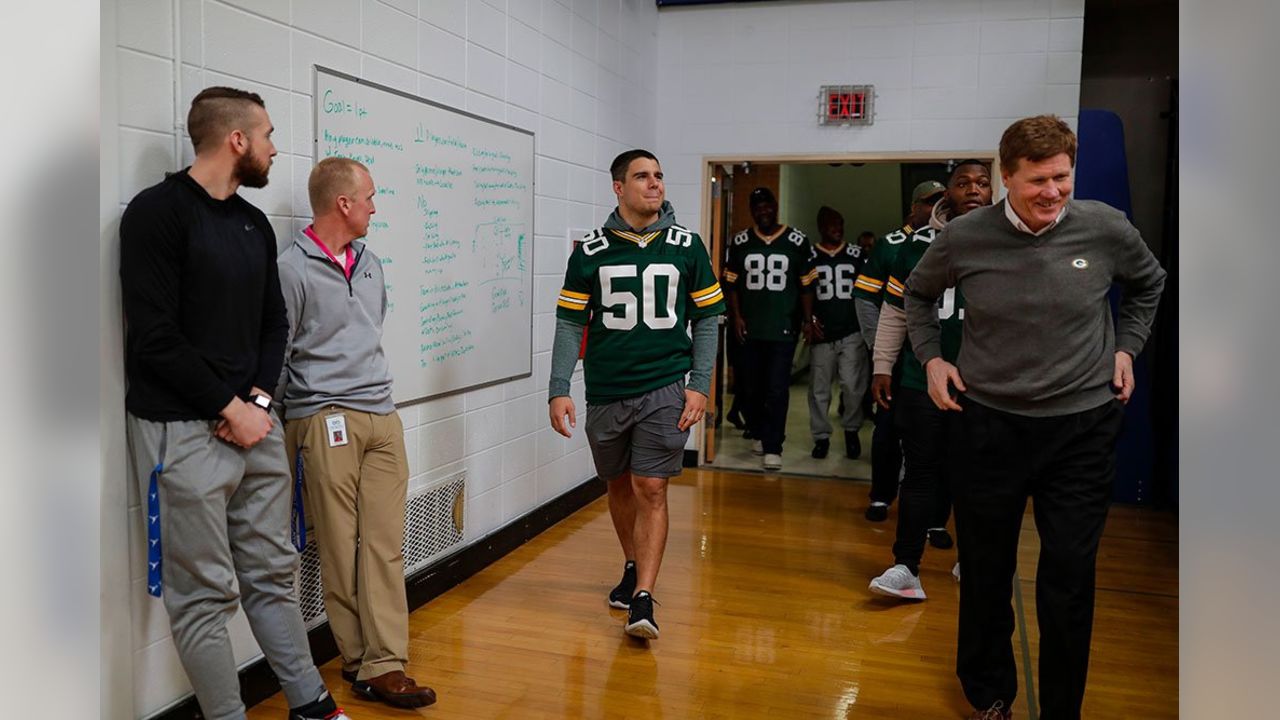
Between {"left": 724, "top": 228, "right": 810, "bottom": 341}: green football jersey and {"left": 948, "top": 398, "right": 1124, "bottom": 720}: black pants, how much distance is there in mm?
3751

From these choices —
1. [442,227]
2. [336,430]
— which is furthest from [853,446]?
[336,430]

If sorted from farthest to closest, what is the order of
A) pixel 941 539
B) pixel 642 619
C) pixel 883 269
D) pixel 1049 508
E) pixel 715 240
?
pixel 715 240 → pixel 941 539 → pixel 883 269 → pixel 642 619 → pixel 1049 508

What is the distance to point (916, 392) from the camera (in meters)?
3.87

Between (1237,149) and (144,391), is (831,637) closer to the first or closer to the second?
(144,391)

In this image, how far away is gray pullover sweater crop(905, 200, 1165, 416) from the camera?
239 cm

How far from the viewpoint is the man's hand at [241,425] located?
2.36 m

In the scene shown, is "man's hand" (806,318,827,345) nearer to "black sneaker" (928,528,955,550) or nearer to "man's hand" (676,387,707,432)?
"black sneaker" (928,528,955,550)

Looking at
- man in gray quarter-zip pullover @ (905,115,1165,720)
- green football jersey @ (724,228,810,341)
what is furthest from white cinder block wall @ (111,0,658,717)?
man in gray quarter-zip pullover @ (905,115,1165,720)

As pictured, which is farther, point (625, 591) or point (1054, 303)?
point (625, 591)

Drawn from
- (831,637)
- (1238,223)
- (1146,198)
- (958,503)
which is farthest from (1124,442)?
(1238,223)

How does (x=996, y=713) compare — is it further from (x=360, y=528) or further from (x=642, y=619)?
(x=360, y=528)

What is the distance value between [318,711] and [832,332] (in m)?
4.60

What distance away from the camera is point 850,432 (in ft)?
22.0

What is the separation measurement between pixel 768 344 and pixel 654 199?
10.3 ft
